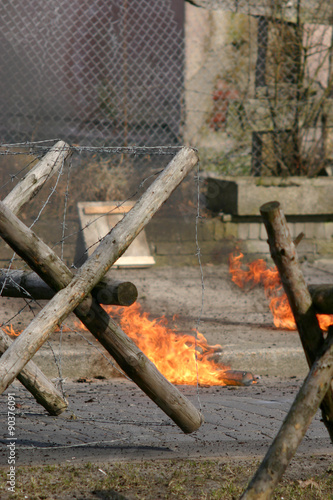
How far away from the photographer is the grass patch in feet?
9.96

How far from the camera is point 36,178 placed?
3924 millimetres

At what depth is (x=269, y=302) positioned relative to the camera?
26.3ft

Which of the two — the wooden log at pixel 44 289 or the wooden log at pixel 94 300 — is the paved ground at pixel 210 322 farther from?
the wooden log at pixel 94 300

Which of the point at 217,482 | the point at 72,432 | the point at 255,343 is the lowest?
the point at 255,343

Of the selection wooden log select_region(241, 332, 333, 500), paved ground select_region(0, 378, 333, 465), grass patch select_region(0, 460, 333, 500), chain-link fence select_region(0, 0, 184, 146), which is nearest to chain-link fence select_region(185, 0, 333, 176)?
chain-link fence select_region(0, 0, 184, 146)

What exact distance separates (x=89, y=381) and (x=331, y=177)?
19.8ft

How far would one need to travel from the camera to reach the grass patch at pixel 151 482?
3.04 metres

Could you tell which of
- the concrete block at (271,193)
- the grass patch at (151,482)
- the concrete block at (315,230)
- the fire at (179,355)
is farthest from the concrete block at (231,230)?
the grass patch at (151,482)

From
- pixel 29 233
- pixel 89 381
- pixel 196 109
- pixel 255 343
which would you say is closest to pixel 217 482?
pixel 29 233

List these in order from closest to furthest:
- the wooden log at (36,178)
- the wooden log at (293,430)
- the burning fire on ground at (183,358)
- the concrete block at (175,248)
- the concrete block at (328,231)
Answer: the wooden log at (293,430), the wooden log at (36,178), the burning fire on ground at (183,358), the concrete block at (175,248), the concrete block at (328,231)

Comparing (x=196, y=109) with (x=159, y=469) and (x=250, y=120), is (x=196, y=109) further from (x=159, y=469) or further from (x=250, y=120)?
(x=159, y=469)

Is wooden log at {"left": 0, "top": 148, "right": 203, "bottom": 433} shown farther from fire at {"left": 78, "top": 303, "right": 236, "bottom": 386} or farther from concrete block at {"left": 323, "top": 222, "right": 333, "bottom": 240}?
concrete block at {"left": 323, "top": 222, "right": 333, "bottom": 240}

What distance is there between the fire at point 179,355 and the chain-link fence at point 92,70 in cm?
403

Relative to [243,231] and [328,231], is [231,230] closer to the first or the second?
[243,231]
